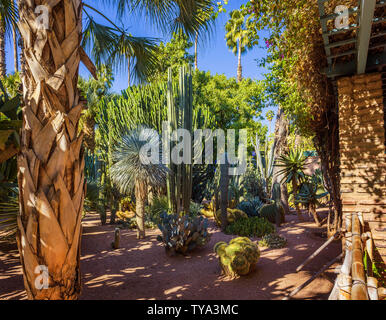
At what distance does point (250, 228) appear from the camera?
7.09 meters

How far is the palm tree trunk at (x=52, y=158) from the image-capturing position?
1.51 meters

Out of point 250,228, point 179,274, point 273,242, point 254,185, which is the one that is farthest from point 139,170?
point 254,185

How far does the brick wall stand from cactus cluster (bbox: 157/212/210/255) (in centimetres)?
315

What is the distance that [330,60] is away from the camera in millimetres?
3678

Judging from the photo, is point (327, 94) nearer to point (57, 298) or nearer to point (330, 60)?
point (330, 60)

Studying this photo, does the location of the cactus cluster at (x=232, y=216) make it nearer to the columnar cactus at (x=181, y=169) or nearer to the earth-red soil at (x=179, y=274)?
the columnar cactus at (x=181, y=169)

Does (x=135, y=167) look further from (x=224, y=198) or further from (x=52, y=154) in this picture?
(x=52, y=154)

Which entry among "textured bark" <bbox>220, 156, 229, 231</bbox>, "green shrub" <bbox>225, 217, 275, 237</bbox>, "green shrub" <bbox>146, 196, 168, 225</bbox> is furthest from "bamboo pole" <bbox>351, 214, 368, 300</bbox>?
"green shrub" <bbox>146, 196, 168, 225</bbox>

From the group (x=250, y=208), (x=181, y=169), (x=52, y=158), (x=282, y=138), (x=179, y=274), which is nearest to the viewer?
(x=52, y=158)

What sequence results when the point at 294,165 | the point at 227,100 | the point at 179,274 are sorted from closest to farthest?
the point at 179,274 < the point at 294,165 < the point at 227,100

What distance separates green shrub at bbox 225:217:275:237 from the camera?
6.89 metres

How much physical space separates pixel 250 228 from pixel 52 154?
6.42 meters

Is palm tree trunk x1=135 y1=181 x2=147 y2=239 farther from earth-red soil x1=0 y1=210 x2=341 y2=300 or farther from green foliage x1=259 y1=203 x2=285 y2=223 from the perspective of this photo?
green foliage x1=259 y1=203 x2=285 y2=223

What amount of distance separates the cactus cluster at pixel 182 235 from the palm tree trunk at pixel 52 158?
3881 millimetres
